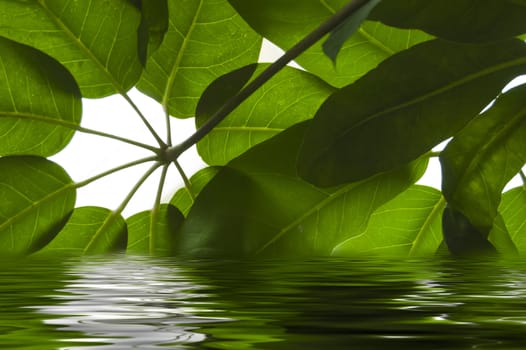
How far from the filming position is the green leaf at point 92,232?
0.38 metres

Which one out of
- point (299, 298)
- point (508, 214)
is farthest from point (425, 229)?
point (299, 298)

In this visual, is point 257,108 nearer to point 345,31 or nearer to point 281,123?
point 281,123

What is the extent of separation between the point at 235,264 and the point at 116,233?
0.07 meters

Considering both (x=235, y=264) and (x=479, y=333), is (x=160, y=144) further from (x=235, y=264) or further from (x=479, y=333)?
(x=479, y=333)


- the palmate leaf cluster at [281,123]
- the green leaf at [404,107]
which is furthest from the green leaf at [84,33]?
the green leaf at [404,107]

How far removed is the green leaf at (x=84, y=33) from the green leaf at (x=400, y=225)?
0.39 feet

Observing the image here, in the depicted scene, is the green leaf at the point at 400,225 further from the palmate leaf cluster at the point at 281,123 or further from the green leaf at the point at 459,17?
the green leaf at the point at 459,17

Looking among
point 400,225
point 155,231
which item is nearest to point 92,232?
point 155,231

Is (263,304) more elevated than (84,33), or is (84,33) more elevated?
(84,33)

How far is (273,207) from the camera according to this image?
1.07 feet

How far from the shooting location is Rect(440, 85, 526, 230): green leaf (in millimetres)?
302

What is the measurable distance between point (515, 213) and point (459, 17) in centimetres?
15

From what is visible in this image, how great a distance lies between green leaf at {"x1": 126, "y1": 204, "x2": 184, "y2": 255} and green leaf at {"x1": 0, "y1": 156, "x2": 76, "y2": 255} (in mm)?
35

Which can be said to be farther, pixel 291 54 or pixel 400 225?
pixel 400 225
